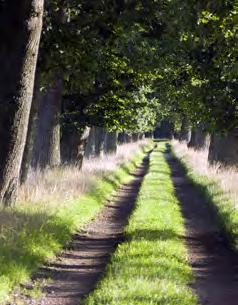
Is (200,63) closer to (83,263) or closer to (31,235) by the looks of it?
(83,263)

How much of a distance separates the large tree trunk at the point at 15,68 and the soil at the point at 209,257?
12.4ft

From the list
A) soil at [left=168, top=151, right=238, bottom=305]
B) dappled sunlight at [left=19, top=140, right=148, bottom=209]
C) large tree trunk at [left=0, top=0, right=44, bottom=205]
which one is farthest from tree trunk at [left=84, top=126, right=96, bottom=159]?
large tree trunk at [left=0, top=0, right=44, bottom=205]

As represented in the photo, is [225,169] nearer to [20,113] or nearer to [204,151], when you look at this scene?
[20,113]

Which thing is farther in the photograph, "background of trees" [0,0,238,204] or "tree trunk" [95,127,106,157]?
"tree trunk" [95,127,106,157]

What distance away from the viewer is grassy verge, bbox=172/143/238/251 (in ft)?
42.6

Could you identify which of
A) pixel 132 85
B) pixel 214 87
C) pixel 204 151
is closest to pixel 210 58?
pixel 214 87

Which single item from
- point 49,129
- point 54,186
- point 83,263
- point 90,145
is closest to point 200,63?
point 49,129

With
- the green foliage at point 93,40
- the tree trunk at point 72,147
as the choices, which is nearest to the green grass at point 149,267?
the green foliage at point 93,40

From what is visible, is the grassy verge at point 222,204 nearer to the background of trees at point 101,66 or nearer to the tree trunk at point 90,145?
the background of trees at point 101,66

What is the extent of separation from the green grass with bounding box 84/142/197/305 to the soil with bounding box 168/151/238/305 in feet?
0.74

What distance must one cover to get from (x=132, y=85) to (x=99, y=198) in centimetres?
497

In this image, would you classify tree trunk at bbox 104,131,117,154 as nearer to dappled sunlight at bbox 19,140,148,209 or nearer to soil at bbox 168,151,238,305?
dappled sunlight at bbox 19,140,148,209

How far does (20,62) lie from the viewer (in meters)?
11.3

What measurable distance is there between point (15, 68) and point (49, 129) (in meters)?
7.79
